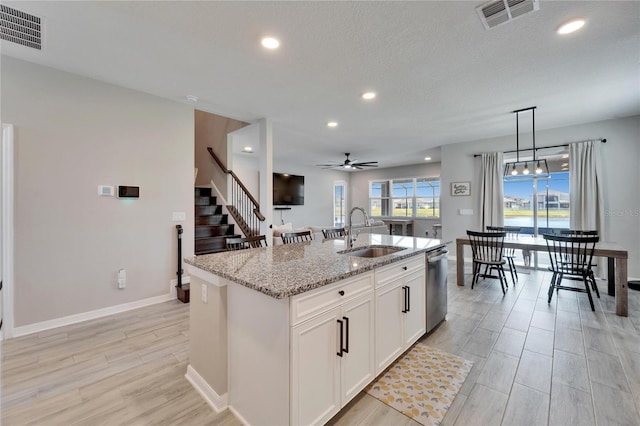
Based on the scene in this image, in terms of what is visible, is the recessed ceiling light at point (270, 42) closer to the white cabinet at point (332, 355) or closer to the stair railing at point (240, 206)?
the white cabinet at point (332, 355)

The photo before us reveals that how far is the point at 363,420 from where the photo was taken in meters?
1.66

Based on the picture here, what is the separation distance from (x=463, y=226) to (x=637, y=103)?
3.31m

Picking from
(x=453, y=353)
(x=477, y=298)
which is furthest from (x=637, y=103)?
(x=453, y=353)

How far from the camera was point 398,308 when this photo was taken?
2217 millimetres

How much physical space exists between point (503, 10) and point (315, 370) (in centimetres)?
283

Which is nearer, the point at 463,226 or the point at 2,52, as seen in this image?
the point at 2,52

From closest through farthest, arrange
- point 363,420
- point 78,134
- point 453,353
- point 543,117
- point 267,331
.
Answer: point 267,331 → point 363,420 → point 453,353 → point 78,134 → point 543,117

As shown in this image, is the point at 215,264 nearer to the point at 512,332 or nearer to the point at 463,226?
the point at 512,332

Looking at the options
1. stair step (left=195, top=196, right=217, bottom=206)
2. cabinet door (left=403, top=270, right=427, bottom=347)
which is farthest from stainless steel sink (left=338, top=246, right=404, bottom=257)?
stair step (left=195, top=196, right=217, bottom=206)

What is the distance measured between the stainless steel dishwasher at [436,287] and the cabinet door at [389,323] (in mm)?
592

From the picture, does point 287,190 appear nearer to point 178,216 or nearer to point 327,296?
point 178,216

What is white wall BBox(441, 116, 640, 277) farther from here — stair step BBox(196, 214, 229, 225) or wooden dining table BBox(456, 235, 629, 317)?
stair step BBox(196, 214, 229, 225)

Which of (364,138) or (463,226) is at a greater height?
(364,138)

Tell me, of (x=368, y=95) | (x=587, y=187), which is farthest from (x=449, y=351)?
(x=587, y=187)
